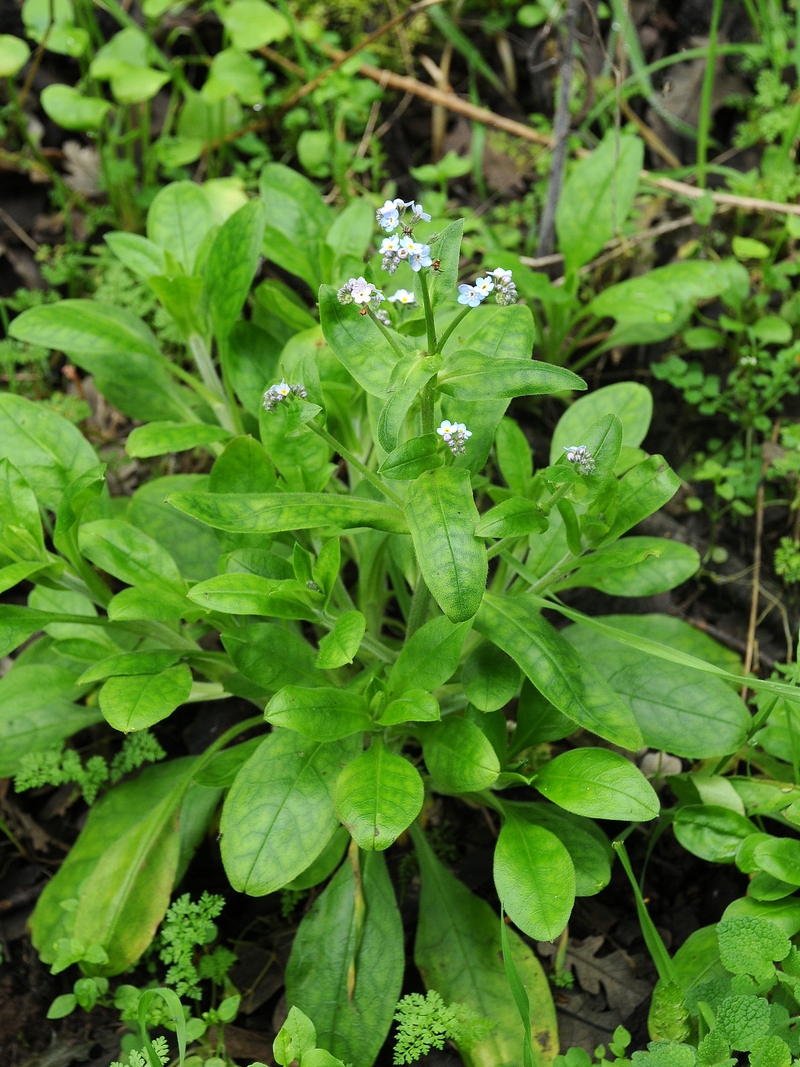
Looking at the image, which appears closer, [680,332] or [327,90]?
[680,332]

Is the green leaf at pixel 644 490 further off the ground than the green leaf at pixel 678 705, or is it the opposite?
the green leaf at pixel 644 490

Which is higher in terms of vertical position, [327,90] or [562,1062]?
[327,90]

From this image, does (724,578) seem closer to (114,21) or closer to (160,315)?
(160,315)

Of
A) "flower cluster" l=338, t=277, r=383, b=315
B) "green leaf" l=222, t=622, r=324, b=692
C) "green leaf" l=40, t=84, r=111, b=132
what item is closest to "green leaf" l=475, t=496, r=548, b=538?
"flower cluster" l=338, t=277, r=383, b=315

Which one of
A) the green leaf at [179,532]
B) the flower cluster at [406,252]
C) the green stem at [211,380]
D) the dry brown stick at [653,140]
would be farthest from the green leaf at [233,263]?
the dry brown stick at [653,140]

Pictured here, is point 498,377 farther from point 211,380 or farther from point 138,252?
point 138,252

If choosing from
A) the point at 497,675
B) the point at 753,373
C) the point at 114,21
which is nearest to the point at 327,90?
the point at 114,21

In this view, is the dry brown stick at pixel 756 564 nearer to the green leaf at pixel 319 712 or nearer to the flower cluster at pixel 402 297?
the green leaf at pixel 319 712
